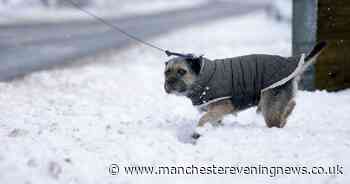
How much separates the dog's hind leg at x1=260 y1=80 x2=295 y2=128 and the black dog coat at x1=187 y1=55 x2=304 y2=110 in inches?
6.8

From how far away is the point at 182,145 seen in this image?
6898 millimetres

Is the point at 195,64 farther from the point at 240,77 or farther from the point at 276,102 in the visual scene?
the point at 276,102

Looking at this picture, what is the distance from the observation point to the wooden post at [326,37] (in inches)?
423

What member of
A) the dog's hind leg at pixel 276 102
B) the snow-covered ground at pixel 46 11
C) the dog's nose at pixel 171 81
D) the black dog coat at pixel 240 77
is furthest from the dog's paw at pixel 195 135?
the snow-covered ground at pixel 46 11

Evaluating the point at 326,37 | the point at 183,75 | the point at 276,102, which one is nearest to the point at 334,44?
the point at 326,37

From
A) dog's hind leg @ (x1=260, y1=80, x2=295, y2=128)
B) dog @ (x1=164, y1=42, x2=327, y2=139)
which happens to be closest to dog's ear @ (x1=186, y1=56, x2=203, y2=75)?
dog @ (x1=164, y1=42, x2=327, y2=139)

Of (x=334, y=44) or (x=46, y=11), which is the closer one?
(x=334, y=44)

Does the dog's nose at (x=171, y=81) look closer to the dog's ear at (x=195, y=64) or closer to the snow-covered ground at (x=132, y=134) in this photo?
the dog's ear at (x=195, y=64)

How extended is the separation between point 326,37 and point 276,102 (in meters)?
3.63

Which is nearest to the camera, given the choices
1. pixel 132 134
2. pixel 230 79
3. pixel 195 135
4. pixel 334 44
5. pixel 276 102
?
pixel 132 134

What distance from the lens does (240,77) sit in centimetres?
764

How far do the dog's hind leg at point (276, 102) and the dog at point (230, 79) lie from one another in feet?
0.05

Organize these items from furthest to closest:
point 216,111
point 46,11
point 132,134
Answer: point 46,11, point 216,111, point 132,134

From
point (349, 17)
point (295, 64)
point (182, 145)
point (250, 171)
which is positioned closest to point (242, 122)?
point (295, 64)
